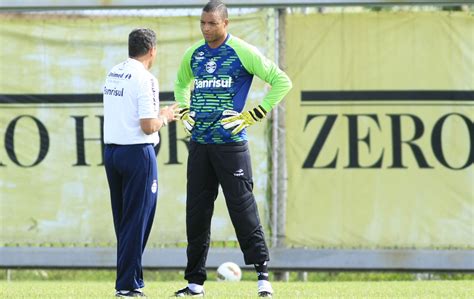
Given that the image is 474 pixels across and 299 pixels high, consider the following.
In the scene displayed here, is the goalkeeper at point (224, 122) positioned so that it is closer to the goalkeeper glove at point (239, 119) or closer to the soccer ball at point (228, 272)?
the goalkeeper glove at point (239, 119)

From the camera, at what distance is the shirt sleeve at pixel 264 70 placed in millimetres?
7844

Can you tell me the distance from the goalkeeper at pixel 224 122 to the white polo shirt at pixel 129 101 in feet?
1.78

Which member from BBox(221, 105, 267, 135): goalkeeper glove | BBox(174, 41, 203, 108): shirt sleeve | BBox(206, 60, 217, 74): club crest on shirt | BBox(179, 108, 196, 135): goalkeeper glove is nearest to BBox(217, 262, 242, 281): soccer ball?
BBox(174, 41, 203, 108): shirt sleeve

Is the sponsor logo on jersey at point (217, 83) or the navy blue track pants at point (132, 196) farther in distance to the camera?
the sponsor logo on jersey at point (217, 83)

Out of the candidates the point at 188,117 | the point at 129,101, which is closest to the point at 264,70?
the point at 188,117

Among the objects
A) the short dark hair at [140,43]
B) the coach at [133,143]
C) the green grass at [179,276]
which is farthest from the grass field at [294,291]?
the green grass at [179,276]

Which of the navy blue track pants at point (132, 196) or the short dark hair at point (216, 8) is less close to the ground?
the short dark hair at point (216, 8)

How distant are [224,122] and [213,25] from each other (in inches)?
26.2

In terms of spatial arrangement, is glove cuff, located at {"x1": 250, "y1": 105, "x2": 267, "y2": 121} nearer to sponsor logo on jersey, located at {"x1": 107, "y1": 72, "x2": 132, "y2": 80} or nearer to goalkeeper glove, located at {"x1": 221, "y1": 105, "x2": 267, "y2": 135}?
goalkeeper glove, located at {"x1": 221, "y1": 105, "x2": 267, "y2": 135}

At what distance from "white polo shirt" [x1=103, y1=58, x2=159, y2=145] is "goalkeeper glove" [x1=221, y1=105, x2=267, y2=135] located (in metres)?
0.58

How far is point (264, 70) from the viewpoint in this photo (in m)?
7.86

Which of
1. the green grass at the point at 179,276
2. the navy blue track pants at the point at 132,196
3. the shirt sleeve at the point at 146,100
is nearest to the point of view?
the shirt sleeve at the point at 146,100

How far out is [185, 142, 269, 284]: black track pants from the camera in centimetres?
791

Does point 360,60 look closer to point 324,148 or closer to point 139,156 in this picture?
point 324,148
